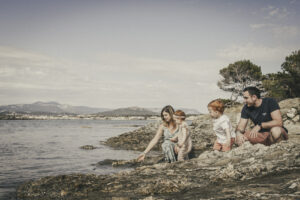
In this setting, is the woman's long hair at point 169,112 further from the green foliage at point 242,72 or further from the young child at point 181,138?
the green foliage at point 242,72

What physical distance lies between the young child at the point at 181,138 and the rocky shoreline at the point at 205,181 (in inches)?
48.5

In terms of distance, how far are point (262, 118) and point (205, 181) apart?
2718 mm

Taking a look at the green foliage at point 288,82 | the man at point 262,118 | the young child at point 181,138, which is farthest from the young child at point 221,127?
the green foliage at point 288,82

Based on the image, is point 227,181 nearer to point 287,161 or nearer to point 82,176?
point 287,161

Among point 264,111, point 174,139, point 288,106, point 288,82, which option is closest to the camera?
point 264,111

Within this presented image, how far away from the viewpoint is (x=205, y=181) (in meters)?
4.57

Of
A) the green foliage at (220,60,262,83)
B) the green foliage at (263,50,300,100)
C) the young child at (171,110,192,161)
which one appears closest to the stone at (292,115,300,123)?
the young child at (171,110,192,161)

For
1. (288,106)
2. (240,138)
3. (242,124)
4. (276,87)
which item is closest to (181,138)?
(240,138)

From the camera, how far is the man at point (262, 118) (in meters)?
5.94

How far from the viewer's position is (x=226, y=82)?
42.9m

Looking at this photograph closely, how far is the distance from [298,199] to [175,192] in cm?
199

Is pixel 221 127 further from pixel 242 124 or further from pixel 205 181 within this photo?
pixel 205 181

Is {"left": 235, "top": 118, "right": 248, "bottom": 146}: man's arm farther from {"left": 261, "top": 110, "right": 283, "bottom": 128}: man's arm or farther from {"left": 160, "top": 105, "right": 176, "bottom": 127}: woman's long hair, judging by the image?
{"left": 160, "top": 105, "right": 176, "bottom": 127}: woman's long hair

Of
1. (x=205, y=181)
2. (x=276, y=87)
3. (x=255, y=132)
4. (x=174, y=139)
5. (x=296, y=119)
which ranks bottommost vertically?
(x=205, y=181)
